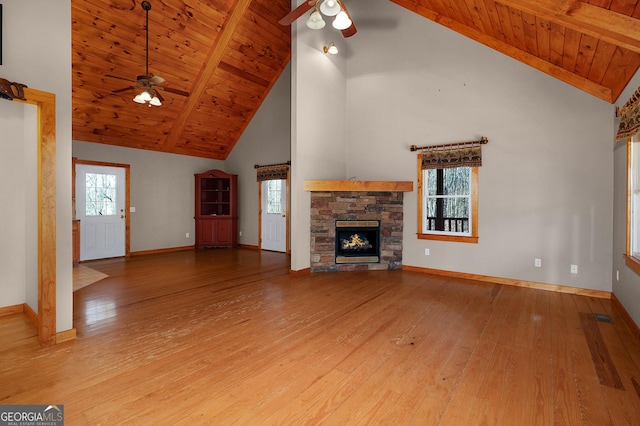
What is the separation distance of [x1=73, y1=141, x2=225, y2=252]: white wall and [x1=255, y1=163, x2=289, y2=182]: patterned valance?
5.72ft

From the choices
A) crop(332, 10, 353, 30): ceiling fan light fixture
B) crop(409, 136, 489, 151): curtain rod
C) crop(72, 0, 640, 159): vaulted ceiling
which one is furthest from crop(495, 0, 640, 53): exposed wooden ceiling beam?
crop(409, 136, 489, 151): curtain rod

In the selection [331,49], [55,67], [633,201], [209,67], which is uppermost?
[209,67]

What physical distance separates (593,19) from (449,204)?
3.13 meters

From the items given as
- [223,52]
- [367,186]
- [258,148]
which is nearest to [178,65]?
[223,52]

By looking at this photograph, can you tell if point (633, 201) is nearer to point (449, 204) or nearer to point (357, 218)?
point (449, 204)

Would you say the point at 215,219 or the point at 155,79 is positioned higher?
the point at 155,79

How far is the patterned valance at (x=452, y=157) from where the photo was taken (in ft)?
16.2

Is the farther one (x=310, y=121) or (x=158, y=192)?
(x=158, y=192)

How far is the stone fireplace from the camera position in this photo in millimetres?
5586

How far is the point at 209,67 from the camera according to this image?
20.9 feet

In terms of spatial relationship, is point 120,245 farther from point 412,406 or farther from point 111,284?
point 412,406

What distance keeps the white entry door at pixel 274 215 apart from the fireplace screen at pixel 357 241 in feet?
7.83

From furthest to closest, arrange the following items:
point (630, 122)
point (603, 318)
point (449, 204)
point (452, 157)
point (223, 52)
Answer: point (223, 52), point (449, 204), point (452, 157), point (603, 318), point (630, 122)

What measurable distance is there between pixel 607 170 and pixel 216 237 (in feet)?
26.1
